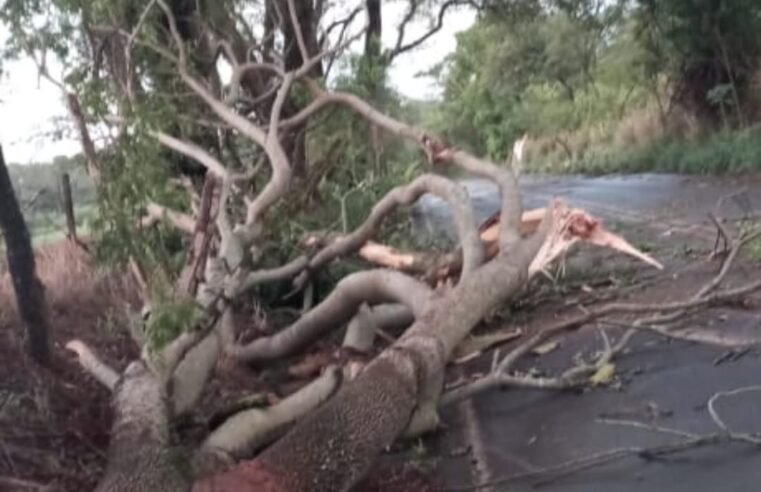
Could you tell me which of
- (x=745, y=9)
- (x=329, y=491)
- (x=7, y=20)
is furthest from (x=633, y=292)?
(x=745, y=9)

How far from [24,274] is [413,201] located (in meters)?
2.83

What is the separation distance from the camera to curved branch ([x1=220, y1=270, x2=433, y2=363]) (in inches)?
306

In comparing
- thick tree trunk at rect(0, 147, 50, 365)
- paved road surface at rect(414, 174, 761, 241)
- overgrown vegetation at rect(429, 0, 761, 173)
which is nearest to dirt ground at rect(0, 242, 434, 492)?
thick tree trunk at rect(0, 147, 50, 365)

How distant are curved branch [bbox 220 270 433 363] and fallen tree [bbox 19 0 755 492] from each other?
0.01 meters

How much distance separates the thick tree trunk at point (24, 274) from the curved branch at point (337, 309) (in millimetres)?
1119

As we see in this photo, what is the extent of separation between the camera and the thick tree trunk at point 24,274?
7.38 metres

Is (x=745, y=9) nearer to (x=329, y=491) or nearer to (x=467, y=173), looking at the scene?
(x=467, y=173)

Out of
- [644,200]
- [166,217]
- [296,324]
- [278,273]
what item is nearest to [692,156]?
[644,200]

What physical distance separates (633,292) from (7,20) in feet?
17.1

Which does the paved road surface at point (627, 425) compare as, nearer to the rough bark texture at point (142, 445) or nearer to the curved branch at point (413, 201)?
the curved branch at point (413, 201)

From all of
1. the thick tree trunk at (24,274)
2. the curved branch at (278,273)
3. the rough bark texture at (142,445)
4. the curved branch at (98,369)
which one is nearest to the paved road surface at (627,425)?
the rough bark texture at (142,445)

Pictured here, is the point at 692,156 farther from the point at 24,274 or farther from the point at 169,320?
the point at 169,320

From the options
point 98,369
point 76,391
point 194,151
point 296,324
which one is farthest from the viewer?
point 194,151

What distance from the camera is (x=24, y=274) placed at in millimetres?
7527
